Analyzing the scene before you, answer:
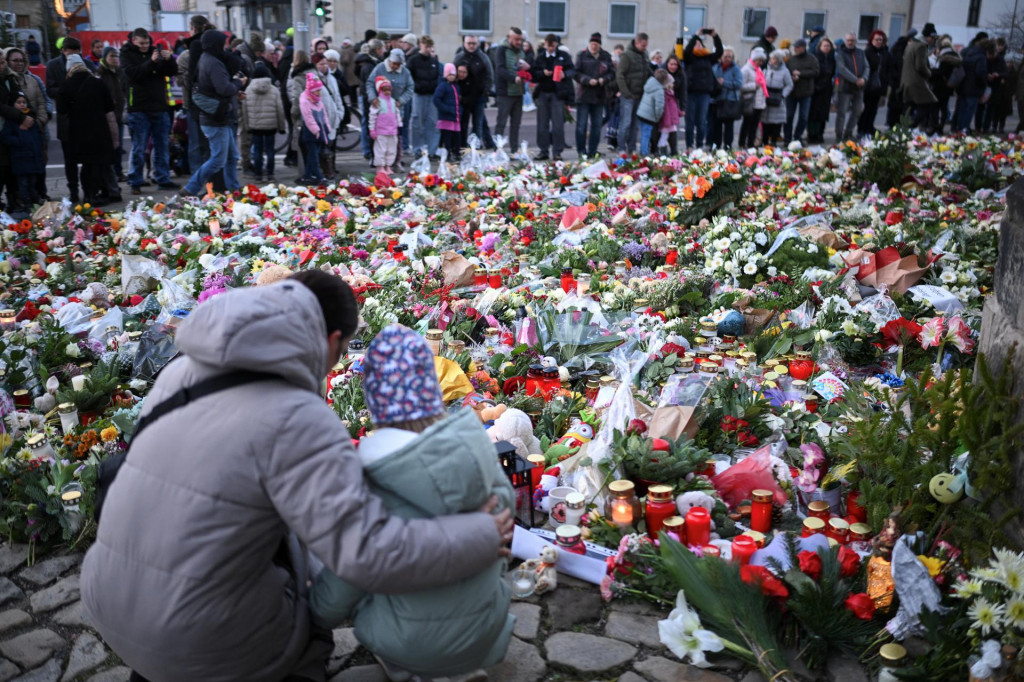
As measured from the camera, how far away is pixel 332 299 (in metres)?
2.32

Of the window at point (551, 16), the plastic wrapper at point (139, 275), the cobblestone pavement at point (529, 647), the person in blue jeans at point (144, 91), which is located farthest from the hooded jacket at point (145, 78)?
the window at point (551, 16)

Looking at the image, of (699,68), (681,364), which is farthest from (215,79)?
(699,68)

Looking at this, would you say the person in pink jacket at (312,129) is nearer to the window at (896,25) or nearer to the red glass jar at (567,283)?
the red glass jar at (567,283)

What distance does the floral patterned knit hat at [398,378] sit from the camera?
2221mm

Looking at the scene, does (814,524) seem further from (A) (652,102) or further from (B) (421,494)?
(A) (652,102)

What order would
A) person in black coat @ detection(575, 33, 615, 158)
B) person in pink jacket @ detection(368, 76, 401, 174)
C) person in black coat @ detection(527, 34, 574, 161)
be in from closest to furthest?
person in pink jacket @ detection(368, 76, 401, 174) < person in black coat @ detection(527, 34, 574, 161) < person in black coat @ detection(575, 33, 615, 158)

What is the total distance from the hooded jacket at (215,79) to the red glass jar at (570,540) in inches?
313

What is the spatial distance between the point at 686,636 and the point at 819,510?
0.85 metres

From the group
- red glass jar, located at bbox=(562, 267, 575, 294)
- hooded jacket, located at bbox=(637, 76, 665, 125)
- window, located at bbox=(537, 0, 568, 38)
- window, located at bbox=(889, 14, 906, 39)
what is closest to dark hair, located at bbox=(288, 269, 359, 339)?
red glass jar, located at bbox=(562, 267, 575, 294)

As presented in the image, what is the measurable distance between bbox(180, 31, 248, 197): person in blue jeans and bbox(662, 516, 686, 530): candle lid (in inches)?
319

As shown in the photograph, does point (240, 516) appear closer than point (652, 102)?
Yes

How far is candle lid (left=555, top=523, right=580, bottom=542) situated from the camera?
324 centimetres

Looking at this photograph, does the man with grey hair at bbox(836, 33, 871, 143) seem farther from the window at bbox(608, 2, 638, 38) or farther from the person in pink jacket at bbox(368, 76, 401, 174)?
the window at bbox(608, 2, 638, 38)

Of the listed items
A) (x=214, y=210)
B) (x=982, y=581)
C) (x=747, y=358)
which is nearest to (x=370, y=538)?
(x=982, y=581)
